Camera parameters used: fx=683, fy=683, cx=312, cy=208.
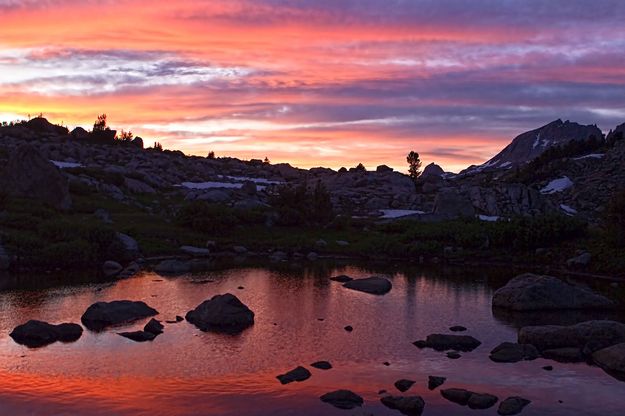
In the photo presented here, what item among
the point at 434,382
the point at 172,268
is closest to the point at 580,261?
the point at 172,268

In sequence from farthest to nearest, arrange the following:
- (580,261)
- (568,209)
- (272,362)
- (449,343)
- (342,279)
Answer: (568,209) → (580,261) → (342,279) → (449,343) → (272,362)

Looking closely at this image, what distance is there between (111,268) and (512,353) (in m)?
32.2

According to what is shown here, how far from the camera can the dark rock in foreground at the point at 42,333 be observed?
29.5 m

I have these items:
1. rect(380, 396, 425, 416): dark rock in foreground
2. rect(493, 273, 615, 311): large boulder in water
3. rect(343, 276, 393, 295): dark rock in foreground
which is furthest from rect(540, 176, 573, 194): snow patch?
rect(380, 396, 425, 416): dark rock in foreground

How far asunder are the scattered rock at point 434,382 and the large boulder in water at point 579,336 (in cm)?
705

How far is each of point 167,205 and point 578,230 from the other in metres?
44.6

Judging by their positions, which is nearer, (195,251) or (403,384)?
(403,384)

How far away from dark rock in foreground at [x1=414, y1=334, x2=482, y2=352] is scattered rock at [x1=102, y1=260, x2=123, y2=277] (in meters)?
26.6

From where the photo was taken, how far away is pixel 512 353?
27688 millimetres

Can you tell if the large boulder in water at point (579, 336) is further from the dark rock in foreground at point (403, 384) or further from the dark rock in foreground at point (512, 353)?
the dark rock in foreground at point (403, 384)

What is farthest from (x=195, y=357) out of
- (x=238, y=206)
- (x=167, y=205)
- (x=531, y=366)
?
(x=167, y=205)

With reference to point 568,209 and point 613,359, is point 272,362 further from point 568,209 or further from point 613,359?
point 568,209

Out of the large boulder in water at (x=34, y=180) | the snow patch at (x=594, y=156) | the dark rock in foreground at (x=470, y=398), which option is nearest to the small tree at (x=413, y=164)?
the snow patch at (x=594, y=156)

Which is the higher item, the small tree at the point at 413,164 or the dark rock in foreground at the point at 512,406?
the small tree at the point at 413,164
